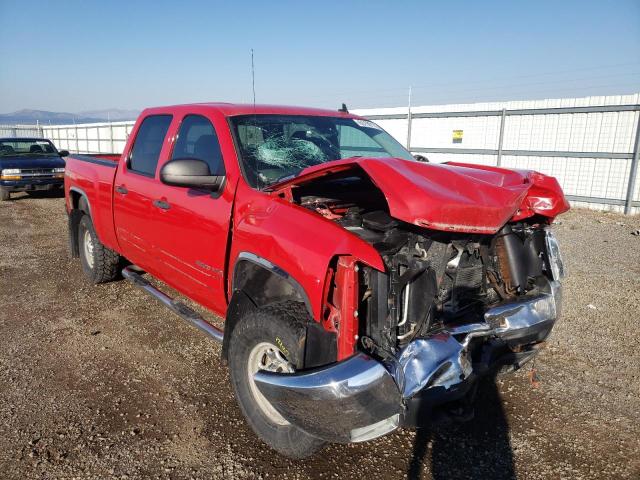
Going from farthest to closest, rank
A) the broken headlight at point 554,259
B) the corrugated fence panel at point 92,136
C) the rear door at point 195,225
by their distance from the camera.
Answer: the corrugated fence panel at point 92,136
the rear door at point 195,225
the broken headlight at point 554,259

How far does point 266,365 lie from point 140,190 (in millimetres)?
2117

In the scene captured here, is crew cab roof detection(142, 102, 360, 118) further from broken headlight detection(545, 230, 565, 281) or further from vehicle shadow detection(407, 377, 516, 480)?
vehicle shadow detection(407, 377, 516, 480)

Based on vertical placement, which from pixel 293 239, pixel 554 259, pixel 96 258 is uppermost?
pixel 293 239

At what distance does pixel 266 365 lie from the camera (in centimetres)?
287

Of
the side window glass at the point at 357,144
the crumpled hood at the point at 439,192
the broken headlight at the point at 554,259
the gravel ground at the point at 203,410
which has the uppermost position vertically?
the side window glass at the point at 357,144

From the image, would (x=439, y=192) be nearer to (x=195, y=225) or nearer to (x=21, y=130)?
(x=195, y=225)

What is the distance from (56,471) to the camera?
268 cm

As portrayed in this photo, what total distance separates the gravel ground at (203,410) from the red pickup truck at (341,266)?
16.0 inches

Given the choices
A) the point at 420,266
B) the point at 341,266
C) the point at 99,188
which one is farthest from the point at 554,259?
the point at 99,188

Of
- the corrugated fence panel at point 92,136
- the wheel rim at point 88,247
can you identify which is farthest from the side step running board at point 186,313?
the corrugated fence panel at point 92,136

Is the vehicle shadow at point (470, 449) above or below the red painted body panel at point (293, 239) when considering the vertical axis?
below

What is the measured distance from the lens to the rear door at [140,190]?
4.08m

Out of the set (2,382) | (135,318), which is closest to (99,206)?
(135,318)

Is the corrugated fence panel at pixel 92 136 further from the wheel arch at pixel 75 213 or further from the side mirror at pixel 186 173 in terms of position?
the side mirror at pixel 186 173
